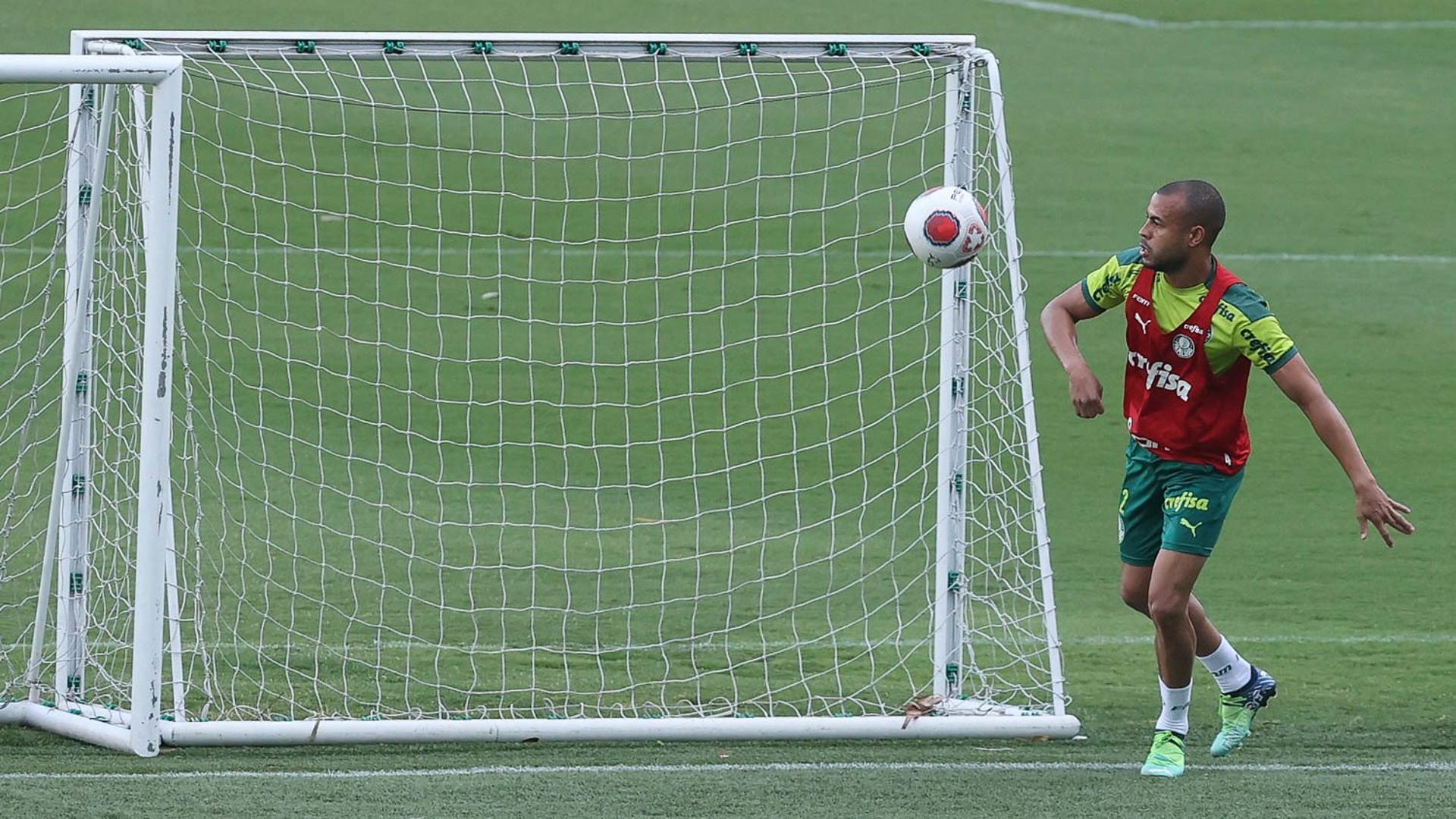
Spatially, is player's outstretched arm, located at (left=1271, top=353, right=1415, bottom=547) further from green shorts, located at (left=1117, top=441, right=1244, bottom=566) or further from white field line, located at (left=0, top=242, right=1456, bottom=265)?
white field line, located at (left=0, top=242, right=1456, bottom=265)

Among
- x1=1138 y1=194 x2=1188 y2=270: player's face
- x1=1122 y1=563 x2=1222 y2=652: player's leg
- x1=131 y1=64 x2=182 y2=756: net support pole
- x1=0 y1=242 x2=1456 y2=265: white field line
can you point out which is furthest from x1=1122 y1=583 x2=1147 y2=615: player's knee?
x1=0 y1=242 x2=1456 y2=265: white field line

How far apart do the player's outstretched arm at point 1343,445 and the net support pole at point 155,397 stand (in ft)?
10.4

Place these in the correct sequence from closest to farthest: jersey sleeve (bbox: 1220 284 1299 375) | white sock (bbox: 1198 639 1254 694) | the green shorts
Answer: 1. jersey sleeve (bbox: 1220 284 1299 375)
2. the green shorts
3. white sock (bbox: 1198 639 1254 694)

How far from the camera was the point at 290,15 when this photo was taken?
2016 centimetres

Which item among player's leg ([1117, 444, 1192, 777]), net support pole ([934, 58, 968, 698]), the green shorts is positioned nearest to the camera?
the green shorts

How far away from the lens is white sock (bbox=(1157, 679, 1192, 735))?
5.81 metres

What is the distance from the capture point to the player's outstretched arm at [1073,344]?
554cm

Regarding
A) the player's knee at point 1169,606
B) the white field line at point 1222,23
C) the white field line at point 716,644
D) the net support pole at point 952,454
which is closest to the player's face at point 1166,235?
the player's knee at point 1169,606

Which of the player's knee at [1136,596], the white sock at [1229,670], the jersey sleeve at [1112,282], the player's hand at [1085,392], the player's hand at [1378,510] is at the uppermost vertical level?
the jersey sleeve at [1112,282]

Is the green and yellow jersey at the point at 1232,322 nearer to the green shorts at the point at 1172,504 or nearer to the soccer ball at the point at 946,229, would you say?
the green shorts at the point at 1172,504

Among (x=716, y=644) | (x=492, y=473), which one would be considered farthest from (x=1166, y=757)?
(x=492, y=473)

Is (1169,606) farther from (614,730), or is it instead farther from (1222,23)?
(1222,23)

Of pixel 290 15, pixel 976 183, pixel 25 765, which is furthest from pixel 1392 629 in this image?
pixel 290 15

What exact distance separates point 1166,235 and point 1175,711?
1388 millimetres
